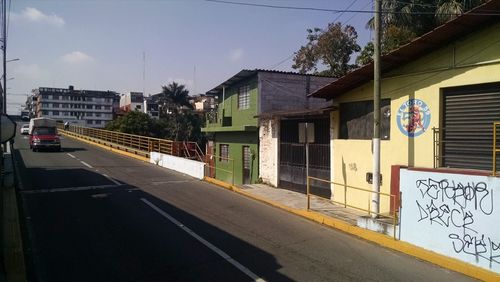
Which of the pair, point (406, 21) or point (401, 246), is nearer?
point (401, 246)

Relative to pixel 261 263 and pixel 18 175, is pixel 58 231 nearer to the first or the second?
pixel 261 263

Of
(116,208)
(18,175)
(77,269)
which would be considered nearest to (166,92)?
(18,175)

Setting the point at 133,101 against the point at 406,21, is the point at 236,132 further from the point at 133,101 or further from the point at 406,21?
the point at 133,101

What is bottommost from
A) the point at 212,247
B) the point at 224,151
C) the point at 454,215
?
the point at 212,247

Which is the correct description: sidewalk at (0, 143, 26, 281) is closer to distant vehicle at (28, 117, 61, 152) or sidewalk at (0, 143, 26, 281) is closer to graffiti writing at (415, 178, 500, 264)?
graffiti writing at (415, 178, 500, 264)

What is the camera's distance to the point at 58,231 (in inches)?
391

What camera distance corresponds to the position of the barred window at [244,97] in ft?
77.7

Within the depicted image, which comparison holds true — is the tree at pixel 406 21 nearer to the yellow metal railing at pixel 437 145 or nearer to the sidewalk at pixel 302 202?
the sidewalk at pixel 302 202

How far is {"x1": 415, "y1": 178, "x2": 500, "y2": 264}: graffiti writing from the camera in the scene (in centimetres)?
805

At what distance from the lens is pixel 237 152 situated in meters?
23.9

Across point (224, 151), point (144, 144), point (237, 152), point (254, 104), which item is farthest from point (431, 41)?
point (144, 144)

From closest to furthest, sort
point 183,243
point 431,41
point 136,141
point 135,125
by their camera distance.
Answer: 1. point 183,243
2. point 431,41
3. point 136,141
4. point 135,125

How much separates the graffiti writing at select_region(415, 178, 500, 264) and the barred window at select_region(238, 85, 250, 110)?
49.0ft

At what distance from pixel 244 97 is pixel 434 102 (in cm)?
1416
